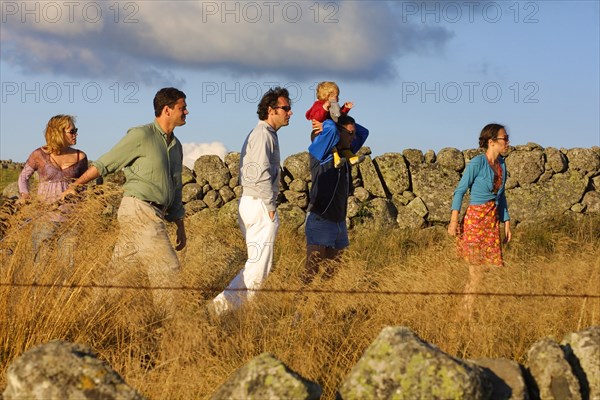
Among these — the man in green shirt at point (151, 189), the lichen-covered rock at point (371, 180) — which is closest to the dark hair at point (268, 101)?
the man in green shirt at point (151, 189)

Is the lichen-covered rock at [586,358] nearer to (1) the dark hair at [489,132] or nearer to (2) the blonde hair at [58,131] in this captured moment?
(1) the dark hair at [489,132]

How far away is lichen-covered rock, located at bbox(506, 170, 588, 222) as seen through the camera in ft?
47.7

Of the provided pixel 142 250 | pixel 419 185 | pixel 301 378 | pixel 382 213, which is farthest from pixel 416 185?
pixel 301 378

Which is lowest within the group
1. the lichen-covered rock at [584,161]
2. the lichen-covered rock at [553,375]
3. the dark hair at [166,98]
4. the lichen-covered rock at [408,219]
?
the lichen-covered rock at [553,375]

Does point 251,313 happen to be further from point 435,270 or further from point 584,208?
point 584,208

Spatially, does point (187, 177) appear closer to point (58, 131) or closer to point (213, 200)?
point (213, 200)

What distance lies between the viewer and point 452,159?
14703 mm

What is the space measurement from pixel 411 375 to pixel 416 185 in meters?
10.6

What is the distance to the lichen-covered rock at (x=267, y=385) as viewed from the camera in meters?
3.94

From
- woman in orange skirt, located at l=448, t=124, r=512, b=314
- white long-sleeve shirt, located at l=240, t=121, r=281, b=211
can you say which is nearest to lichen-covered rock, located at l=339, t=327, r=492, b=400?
white long-sleeve shirt, located at l=240, t=121, r=281, b=211

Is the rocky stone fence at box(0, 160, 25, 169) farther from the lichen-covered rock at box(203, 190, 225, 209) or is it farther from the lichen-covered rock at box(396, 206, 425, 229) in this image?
the lichen-covered rock at box(396, 206, 425, 229)

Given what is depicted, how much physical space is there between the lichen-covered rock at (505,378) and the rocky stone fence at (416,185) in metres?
8.99

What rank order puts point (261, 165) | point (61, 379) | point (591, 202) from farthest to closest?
1. point (591, 202)
2. point (261, 165)
3. point (61, 379)

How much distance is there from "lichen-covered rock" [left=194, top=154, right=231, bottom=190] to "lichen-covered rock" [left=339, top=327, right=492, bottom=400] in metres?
10.3
